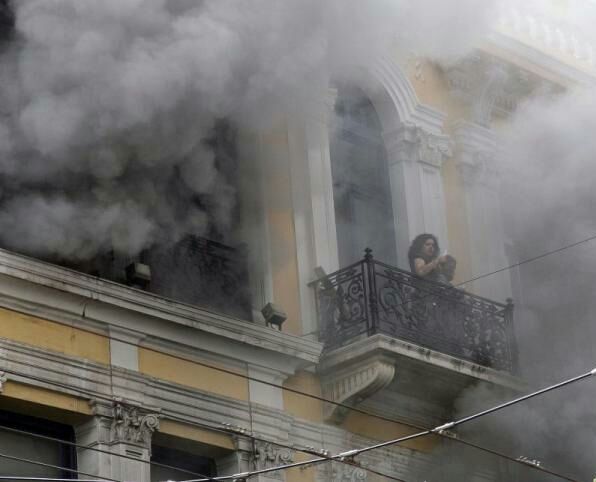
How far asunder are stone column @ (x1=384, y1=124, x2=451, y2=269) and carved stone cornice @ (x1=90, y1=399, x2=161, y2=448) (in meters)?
3.99

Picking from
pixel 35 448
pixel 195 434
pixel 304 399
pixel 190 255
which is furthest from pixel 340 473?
pixel 35 448

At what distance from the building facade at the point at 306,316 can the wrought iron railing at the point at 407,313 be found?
2cm

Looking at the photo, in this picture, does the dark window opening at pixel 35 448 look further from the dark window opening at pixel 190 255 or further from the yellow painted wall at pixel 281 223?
the yellow painted wall at pixel 281 223

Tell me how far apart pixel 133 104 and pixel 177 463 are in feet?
9.27

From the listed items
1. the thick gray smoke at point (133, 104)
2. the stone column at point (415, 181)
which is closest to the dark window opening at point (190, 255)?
the thick gray smoke at point (133, 104)

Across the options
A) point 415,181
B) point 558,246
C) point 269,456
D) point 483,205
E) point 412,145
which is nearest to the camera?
point 269,456

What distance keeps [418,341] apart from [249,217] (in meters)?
1.77

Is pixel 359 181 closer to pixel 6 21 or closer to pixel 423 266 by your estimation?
pixel 423 266

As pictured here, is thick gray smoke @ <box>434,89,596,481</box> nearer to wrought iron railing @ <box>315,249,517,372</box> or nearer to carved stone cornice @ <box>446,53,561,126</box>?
carved stone cornice @ <box>446,53,561,126</box>

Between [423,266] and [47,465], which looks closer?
[47,465]

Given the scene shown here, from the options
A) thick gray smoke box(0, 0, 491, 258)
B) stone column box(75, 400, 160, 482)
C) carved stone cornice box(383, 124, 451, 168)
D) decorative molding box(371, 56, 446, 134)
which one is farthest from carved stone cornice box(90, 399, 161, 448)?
decorative molding box(371, 56, 446, 134)

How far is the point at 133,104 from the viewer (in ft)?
55.4

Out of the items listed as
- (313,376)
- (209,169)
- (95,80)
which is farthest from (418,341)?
(95,80)

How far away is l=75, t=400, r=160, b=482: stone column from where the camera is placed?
51.6ft
